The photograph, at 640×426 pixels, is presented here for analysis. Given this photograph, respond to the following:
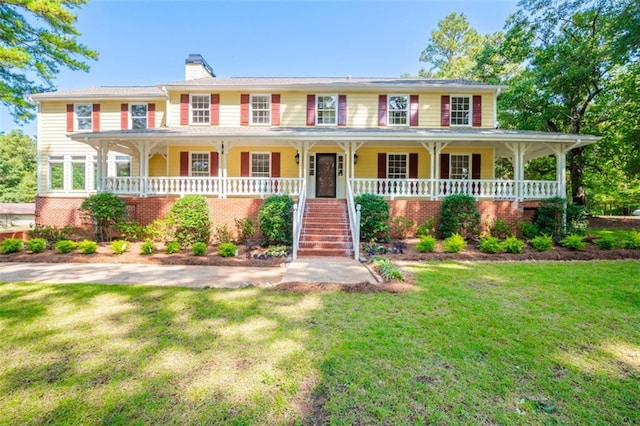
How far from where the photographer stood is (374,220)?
10.2 meters

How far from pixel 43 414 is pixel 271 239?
7.59 meters

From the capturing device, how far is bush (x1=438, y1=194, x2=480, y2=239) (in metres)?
10.6

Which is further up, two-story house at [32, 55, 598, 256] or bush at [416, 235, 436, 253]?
two-story house at [32, 55, 598, 256]

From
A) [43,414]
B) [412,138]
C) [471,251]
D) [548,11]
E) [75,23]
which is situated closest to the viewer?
[43,414]

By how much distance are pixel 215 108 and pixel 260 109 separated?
87.1 inches

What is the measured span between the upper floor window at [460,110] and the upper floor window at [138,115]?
15.5 metres

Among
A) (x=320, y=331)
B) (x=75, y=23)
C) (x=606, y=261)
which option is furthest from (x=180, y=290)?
(x=75, y=23)

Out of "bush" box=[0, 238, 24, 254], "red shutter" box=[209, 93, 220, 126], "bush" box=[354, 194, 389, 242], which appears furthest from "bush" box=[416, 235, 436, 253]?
"bush" box=[0, 238, 24, 254]

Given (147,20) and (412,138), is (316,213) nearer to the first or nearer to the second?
(412,138)

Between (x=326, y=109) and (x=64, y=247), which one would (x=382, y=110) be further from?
(x=64, y=247)

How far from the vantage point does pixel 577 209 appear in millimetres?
10758

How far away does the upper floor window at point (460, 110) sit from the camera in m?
14.6

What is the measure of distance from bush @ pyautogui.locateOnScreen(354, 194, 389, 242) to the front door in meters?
4.33

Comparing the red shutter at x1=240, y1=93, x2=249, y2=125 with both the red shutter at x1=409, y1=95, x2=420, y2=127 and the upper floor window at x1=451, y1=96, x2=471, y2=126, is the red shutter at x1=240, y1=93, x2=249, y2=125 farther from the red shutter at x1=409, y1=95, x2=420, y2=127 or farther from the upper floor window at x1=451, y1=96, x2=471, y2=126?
the upper floor window at x1=451, y1=96, x2=471, y2=126
